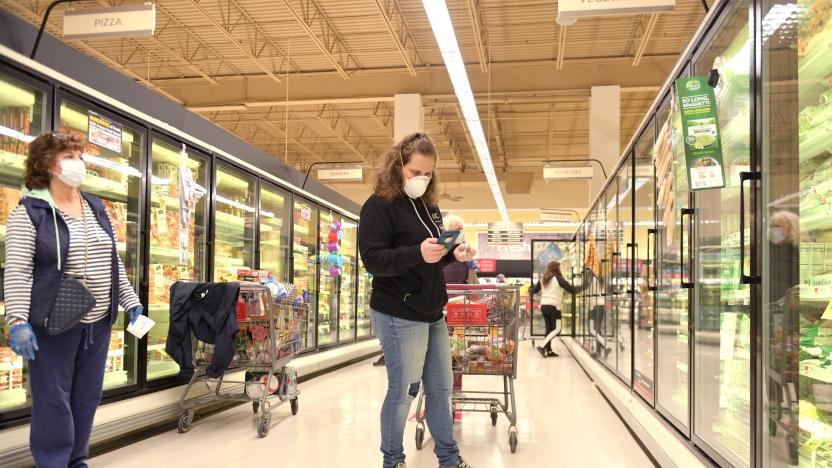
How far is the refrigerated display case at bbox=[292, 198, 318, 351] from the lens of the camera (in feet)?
26.7

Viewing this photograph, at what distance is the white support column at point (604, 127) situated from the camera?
13805mm

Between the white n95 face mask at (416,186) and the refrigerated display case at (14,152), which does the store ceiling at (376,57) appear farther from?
the white n95 face mask at (416,186)

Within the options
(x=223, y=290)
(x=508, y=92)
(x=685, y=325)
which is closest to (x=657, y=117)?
(x=685, y=325)

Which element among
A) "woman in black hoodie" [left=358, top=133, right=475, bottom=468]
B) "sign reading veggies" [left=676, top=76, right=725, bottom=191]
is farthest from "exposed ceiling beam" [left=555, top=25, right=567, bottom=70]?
"woman in black hoodie" [left=358, top=133, right=475, bottom=468]

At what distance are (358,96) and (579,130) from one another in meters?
8.19

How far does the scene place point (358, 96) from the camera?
14.6 metres

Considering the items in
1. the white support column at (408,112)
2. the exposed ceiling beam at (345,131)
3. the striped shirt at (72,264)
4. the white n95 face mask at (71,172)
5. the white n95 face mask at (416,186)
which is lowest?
the striped shirt at (72,264)

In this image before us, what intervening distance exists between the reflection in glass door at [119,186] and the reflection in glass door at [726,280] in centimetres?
353

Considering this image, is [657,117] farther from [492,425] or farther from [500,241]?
[500,241]

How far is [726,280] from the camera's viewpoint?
3.18m

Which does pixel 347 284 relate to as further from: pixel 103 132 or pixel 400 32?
pixel 103 132

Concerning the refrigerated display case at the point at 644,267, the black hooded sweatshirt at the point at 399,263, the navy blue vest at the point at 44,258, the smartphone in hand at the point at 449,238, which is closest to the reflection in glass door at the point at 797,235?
the smartphone in hand at the point at 449,238

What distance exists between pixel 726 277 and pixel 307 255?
20.2ft

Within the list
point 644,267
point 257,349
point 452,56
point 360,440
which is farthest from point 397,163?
point 452,56
